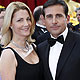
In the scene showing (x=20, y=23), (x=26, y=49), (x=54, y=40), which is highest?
(x=20, y=23)

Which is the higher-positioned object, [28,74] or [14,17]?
[14,17]

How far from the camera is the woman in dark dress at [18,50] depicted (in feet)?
5.03

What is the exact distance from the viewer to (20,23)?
1.65 meters

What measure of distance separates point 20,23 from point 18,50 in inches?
8.7

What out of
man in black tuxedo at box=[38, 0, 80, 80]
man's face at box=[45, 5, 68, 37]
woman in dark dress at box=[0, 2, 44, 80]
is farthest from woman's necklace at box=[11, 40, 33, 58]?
man's face at box=[45, 5, 68, 37]

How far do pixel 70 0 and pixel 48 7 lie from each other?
3.59m

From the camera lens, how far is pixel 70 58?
1427 millimetres

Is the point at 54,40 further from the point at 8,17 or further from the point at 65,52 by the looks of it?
the point at 8,17

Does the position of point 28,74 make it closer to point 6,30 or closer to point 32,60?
point 32,60

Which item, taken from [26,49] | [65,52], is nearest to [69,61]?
[65,52]

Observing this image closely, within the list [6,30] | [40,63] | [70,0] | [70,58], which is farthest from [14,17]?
[70,0]

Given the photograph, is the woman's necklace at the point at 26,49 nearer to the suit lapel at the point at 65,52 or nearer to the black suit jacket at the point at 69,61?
the black suit jacket at the point at 69,61

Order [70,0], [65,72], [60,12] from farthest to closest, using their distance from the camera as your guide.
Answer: [70,0] < [60,12] < [65,72]

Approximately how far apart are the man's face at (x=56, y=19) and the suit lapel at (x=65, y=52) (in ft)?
0.29
